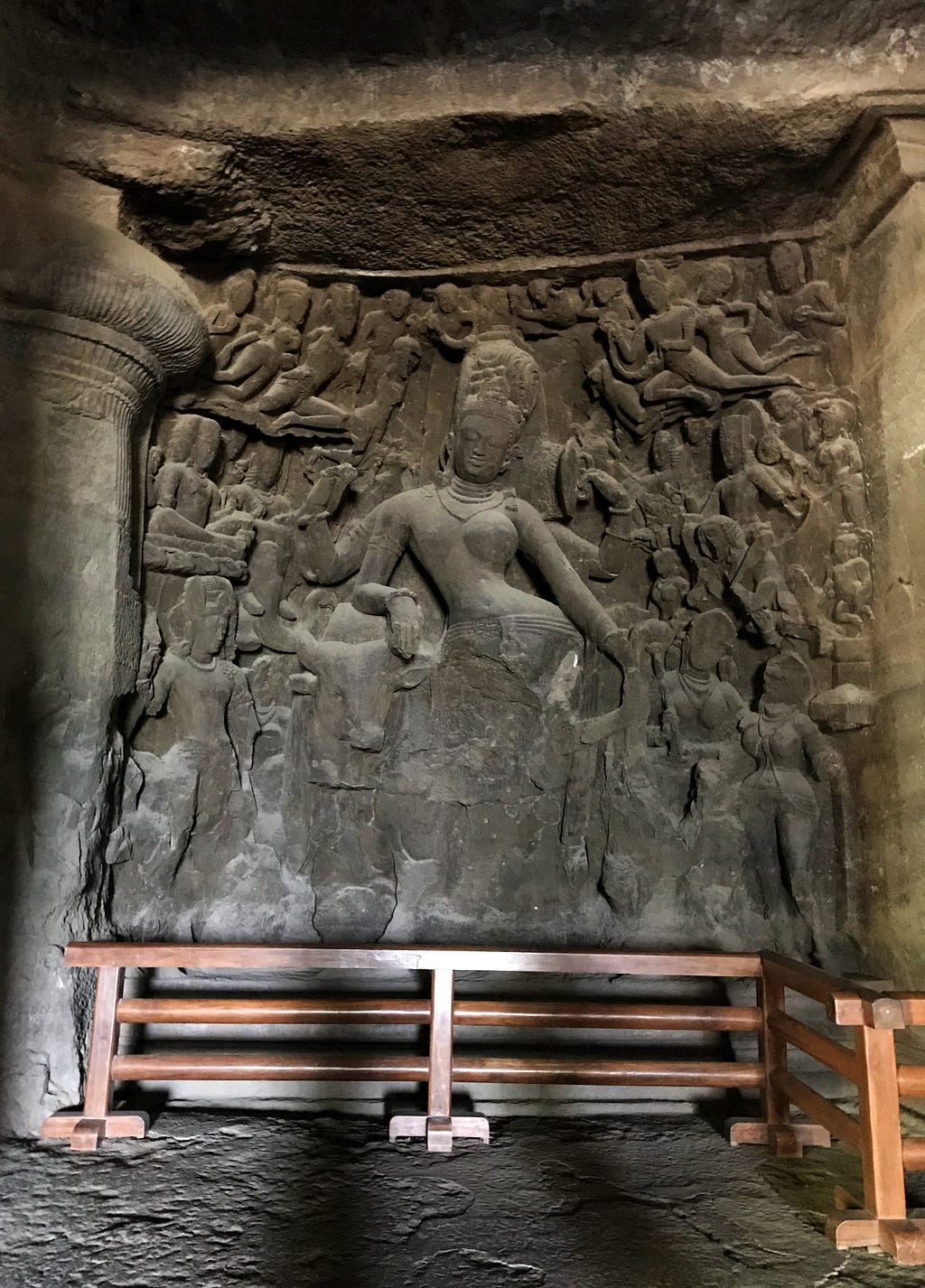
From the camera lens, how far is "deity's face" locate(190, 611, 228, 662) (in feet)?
14.0

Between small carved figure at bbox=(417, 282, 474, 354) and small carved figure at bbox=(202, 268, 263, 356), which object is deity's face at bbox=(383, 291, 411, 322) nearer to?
small carved figure at bbox=(417, 282, 474, 354)

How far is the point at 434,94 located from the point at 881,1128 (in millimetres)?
4376

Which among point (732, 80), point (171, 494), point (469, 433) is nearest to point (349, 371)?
point (469, 433)

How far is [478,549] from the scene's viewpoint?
461 cm

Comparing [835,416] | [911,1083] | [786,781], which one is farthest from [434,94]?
[911,1083]

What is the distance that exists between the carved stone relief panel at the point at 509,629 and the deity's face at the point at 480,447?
0.02m

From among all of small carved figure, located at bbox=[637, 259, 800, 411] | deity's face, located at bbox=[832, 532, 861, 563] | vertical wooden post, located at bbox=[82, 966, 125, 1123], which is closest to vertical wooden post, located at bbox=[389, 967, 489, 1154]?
vertical wooden post, located at bbox=[82, 966, 125, 1123]

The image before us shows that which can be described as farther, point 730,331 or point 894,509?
point 730,331

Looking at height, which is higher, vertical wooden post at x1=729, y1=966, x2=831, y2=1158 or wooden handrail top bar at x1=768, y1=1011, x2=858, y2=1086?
wooden handrail top bar at x1=768, y1=1011, x2=858, y2=1086

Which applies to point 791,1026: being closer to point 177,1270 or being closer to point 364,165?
point 177,1270

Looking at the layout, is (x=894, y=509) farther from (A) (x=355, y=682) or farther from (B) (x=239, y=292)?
(B) (x=239, y=292)

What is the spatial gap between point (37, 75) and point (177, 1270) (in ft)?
14.9

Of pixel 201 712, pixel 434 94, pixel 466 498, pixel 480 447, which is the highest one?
pixel 434 94

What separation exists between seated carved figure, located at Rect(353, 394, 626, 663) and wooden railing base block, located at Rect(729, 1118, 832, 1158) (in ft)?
6.95
